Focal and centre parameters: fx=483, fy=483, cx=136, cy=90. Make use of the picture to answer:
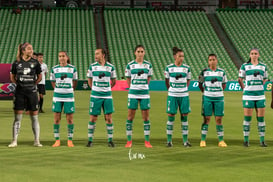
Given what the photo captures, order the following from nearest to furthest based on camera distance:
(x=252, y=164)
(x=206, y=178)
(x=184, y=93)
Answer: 1. (x=206, y=178)
2. (x=252, y=164)
3. (x=184, y=93)

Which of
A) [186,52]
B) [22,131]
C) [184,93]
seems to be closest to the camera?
[184,93]

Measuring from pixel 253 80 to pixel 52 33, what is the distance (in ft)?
105

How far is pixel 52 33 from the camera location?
133 ft

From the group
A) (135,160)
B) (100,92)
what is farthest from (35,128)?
(135,160)

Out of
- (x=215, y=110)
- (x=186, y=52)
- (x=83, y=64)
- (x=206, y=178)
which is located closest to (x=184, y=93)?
(x=215, y=110)

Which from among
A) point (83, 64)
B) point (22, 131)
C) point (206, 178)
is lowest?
point (206, 178)

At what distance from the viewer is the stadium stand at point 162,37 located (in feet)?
125

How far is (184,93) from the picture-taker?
33.8 ft

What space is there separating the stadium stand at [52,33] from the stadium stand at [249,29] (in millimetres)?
12135

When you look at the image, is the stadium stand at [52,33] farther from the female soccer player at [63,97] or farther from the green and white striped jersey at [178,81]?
the green and white striped jersey at [178,81]

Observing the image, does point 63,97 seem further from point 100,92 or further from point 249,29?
point 249,29

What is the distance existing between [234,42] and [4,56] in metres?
19.0

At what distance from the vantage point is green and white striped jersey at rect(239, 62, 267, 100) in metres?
10.5

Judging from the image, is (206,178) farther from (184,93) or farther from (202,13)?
(202,13)
